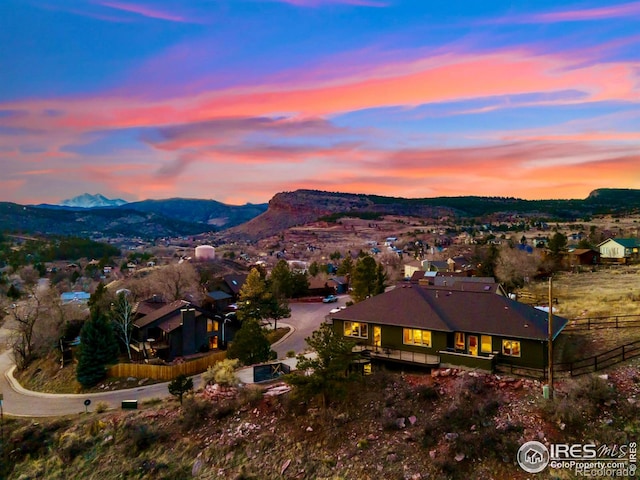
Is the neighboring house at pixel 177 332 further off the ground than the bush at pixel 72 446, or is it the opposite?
the neighboring house at pixel 177 332

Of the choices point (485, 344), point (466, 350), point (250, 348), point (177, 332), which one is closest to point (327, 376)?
point (466, 350)

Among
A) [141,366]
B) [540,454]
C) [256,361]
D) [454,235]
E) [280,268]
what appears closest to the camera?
[540,454]

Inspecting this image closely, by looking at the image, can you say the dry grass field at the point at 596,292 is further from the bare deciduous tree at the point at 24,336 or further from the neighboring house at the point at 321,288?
the bare deciduous tree at the point at 24,336

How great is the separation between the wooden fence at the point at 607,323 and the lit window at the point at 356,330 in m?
14.7

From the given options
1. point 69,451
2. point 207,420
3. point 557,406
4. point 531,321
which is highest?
point 531,321

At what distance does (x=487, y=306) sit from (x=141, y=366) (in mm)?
28747

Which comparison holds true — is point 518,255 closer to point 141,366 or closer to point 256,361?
point 256,361

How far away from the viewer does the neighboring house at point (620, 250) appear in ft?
248

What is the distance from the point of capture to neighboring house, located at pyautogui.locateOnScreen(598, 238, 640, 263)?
7553 cm

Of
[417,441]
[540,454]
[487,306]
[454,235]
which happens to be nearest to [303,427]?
[417,441]

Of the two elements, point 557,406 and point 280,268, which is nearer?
point 557,406

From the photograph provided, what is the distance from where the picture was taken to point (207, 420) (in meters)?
24.1

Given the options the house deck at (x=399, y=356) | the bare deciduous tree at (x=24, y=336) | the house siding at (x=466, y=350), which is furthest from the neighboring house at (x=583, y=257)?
the bare deciduous tree at (x=24, y=336)

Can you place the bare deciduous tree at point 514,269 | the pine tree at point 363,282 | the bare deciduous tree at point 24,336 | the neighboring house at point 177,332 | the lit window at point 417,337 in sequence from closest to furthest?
the lit window at point 417,337
the neighboring house at point 177,332
the bare deciduous tree at point 24,336
the pine tree at point 363,282
the bare deciduous tree at point 514,269
